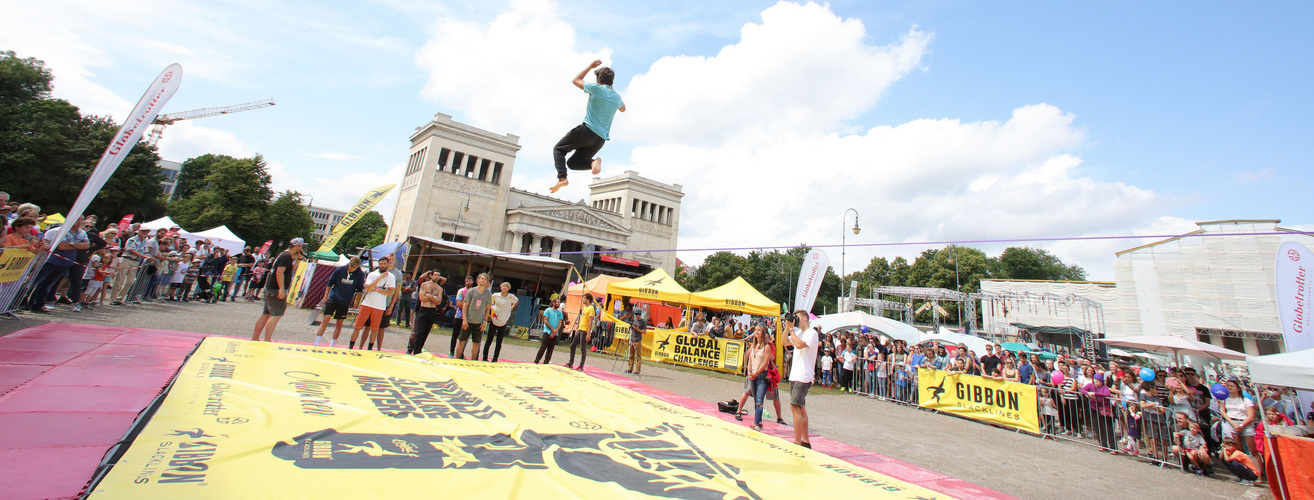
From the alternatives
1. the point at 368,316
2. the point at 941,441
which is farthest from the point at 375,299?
the point at 941,441

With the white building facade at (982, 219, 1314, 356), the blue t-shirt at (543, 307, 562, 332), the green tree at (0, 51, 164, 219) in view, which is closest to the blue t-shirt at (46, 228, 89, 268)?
the blue t-shirt at (543, 307, 562, 332)

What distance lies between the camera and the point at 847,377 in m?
14.1

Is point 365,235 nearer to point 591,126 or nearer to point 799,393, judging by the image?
point 591,126

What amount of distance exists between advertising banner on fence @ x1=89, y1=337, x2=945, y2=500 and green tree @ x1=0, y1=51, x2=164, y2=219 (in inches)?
1505

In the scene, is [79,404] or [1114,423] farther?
[1114,423]

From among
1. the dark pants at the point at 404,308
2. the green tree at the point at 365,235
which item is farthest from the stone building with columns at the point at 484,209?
the green tree at the point at 365,235

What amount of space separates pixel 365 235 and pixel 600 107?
292ft

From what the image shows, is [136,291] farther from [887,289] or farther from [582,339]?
[887,289]

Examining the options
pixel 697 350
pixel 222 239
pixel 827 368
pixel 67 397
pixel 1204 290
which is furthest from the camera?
pixel 1204 290

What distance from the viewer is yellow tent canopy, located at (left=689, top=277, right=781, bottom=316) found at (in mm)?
15484

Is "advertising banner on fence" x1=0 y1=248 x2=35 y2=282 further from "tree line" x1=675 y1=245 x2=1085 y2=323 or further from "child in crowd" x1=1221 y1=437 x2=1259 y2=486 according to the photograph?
"tree line" x1=675 y1=245 x2=1085 y2=323

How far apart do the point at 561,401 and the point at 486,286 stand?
362 cm

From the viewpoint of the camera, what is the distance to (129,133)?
286 inches

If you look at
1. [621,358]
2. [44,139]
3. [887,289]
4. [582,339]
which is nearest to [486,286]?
[582,339]
